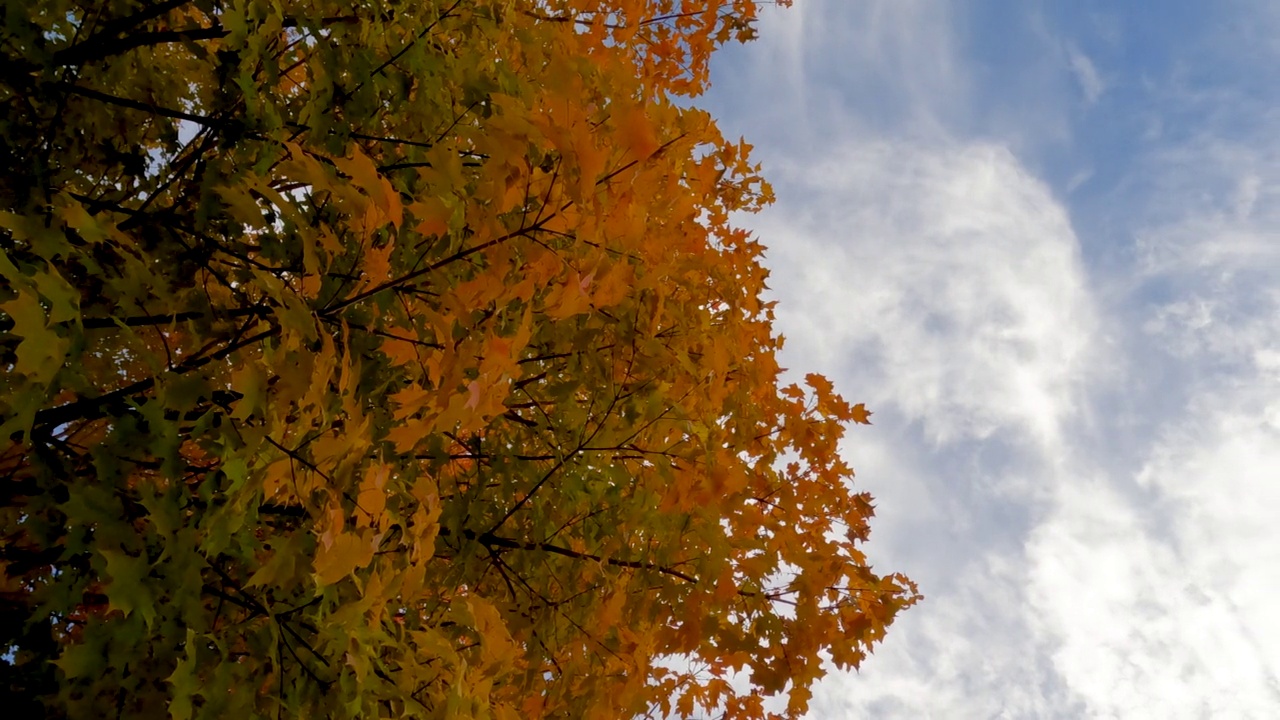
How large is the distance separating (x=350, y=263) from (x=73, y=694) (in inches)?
52.3

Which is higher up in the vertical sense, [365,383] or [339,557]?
[365,383]

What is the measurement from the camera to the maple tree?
4.61 feet

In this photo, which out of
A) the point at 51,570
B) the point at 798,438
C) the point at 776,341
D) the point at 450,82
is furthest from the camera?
the point at 776,341

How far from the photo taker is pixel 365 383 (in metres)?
1.92

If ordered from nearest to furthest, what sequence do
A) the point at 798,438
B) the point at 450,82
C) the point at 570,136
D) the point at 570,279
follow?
the point at 570,136 → the point at 570,279 → the point at 450,82 → the point at 798,438

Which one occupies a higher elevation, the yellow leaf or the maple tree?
the maple tree

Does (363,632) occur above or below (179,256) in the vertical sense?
below

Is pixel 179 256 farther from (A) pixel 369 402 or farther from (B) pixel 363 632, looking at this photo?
(B) pixel 363 632

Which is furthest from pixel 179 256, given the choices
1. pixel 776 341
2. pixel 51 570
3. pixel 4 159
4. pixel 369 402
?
pixel 776 341

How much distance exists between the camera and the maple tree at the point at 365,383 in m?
1.41

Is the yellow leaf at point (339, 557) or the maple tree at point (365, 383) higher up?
the maple tree at point (365, 383)

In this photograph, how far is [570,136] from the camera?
1325 millimetres

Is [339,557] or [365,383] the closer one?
[339,557]

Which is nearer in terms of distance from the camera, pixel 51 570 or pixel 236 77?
pixel 236 77
